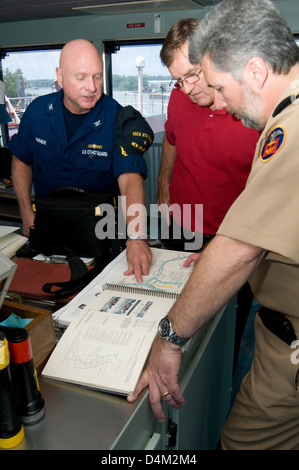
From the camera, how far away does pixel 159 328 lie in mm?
979

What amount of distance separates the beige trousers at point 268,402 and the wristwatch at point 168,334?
1.39 ft

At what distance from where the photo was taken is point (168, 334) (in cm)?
96

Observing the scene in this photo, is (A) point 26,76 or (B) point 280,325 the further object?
(A) point 26,76

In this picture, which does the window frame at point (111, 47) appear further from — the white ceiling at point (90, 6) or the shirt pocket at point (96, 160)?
the shirt pocket at point (96, 160)

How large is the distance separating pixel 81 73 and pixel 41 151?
474mm

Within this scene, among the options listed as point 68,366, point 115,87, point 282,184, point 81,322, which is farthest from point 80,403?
point 115,87

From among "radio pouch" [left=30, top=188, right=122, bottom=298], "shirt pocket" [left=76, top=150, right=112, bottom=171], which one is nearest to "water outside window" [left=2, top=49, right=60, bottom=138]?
"shirt pocket" [left=76, top=150, right=112, bottom=171]

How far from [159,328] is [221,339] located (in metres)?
0.67

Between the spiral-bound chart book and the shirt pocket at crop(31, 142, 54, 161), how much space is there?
110cm

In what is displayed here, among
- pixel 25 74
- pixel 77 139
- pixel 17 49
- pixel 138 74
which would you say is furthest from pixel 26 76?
pixel 77 139

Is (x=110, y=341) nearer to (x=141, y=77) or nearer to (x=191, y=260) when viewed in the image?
(x=191, y=260)

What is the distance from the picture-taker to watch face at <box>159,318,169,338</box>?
0.96 meters

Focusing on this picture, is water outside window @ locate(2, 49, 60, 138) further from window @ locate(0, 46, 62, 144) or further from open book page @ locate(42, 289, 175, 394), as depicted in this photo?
open book page @ locate(42, 289, 175, 394)
